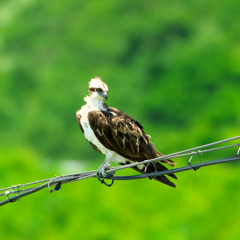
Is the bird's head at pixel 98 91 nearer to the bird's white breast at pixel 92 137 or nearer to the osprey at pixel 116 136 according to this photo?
the osprey at pixel 116 136

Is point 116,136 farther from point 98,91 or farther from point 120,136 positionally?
point 98,91

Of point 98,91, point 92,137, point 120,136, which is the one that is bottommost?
point 120,136

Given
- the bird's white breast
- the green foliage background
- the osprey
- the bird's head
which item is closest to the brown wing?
the osprey

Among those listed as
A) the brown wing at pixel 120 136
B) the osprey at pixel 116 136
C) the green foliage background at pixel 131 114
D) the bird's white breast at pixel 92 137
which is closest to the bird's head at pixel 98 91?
the osprey at pixel 116 136

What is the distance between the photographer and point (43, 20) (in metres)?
44.4

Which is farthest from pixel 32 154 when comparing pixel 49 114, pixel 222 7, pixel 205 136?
pixel 222 7

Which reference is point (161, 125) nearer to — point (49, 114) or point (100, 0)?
point (49, 114)

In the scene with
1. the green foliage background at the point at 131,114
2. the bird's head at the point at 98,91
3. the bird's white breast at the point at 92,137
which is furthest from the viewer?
the green foliage background at the point at 131,114

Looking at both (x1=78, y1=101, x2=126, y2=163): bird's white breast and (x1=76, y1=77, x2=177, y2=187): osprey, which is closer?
(x1=76, y1=77, x2=177, y2=187): osprey

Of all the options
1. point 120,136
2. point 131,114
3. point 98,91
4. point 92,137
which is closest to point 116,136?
point 120,136

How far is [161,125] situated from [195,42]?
984 cm

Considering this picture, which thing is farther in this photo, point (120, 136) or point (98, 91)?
point (98, 91)

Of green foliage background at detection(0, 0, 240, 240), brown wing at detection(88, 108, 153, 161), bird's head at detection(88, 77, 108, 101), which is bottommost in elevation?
brown wing at detection(88, 108, 153, 161)

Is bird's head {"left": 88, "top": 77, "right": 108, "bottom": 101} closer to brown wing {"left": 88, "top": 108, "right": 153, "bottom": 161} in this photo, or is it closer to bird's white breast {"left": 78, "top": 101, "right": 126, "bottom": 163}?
bird's white breast {"left": 78, "top": 101, "right": 126, "bottom": 163}
